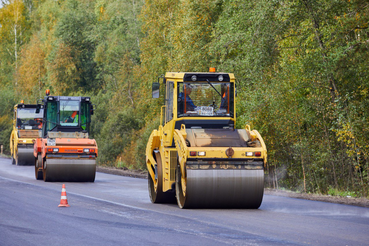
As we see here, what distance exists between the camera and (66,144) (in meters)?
21.0

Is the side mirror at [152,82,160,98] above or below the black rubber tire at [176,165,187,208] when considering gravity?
above

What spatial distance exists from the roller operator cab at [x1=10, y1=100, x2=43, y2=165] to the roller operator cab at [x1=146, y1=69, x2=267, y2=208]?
21045mm

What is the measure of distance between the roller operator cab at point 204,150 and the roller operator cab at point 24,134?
21045 millimetres

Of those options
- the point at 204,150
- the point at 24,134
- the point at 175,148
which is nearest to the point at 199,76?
the point at 175,148

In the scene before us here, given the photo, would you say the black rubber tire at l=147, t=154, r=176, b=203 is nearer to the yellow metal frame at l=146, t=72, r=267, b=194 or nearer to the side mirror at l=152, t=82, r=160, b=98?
the yellow metal frame at l=146, t=72, r=267, b=194

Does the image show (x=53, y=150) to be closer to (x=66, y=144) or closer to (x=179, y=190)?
(x=66, y=144)

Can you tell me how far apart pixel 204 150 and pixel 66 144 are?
33.5ft

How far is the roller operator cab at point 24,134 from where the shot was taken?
112 feet

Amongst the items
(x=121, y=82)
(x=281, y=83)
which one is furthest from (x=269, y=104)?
(x=121, y=82)

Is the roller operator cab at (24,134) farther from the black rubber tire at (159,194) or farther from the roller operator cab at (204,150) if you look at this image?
the roller operator cab at (204,150)

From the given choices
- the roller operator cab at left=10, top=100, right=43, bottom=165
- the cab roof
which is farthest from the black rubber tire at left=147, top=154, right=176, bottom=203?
the roller operator cab at left=10, top=100, right=43, bottom=165

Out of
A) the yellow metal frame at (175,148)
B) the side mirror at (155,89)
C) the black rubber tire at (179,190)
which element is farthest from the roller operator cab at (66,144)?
the black rubber tire at (179,190)

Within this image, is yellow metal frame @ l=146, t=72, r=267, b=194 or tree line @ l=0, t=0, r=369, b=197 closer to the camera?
yellow metal frame @ l=146, t=72, r=267, b=194

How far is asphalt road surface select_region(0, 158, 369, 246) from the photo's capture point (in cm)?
868
